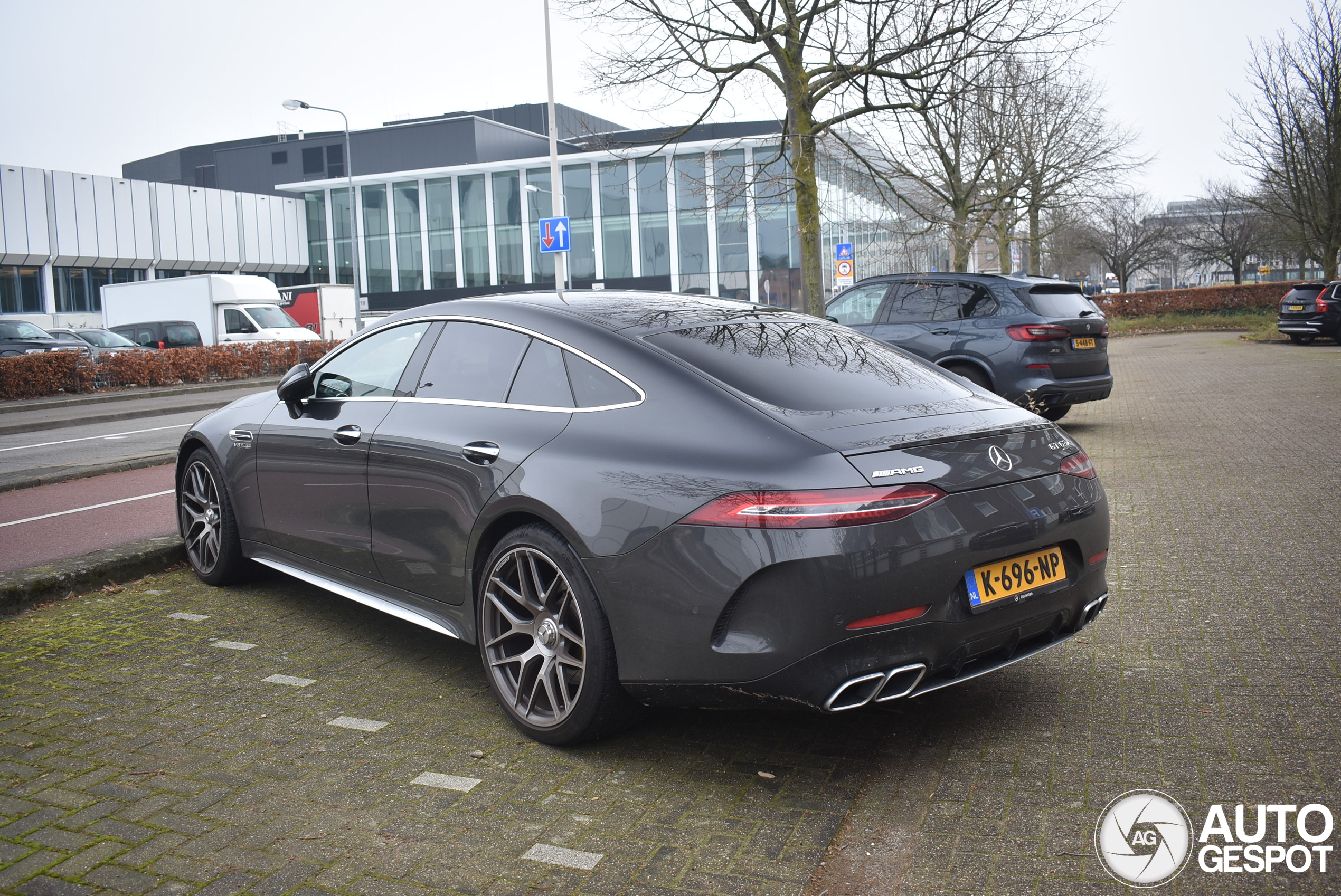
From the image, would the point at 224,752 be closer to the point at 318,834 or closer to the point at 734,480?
the point at 318,834

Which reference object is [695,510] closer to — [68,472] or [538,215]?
[68,472]

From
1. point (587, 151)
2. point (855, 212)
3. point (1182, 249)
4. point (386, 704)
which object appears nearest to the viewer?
point (386, 704)

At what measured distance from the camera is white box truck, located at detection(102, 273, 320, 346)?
3152cm

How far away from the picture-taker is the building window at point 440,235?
56.5m

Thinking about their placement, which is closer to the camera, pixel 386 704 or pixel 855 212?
pixel 386 704

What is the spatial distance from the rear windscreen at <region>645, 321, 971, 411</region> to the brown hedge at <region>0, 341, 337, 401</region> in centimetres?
2102

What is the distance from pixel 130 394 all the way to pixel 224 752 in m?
20.6

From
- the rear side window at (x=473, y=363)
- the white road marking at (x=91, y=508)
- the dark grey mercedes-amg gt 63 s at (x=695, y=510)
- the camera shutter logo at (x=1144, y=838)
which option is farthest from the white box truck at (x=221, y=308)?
the camera shutter logo at (x=1144, y=838)

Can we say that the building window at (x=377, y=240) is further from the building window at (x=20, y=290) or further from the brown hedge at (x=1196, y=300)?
the brown hedge at (x=1196, y=300)

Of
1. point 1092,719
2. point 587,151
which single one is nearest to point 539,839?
point 1092,719

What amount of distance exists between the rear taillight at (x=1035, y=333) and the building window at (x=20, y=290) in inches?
1760

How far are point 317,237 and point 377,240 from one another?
13.4 ft

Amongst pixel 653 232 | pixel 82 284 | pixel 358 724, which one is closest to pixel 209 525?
pixel 358 724

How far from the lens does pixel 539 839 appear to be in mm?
2959
